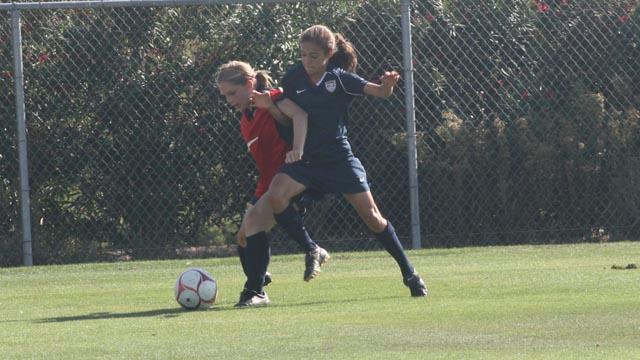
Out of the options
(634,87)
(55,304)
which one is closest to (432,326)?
(55,304)

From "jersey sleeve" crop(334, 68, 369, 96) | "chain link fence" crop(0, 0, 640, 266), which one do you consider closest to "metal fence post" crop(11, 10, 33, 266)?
"chain link fence" crop(0, 0, 640, 266)

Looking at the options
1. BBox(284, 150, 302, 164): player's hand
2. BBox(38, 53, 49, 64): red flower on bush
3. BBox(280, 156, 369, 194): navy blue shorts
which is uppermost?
BBox(38, 53, 49, 64): red flower on bush

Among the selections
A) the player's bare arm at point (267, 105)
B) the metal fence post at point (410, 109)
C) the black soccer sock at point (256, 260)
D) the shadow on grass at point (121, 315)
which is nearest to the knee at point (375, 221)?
the black soccer sock at point (256, 260)

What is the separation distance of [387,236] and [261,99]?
1.12 m

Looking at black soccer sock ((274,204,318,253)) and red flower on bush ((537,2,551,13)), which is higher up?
red flower on bush ((537,2,551,13))

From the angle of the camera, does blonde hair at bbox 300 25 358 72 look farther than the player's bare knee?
No

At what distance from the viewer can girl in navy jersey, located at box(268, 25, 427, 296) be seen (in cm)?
810

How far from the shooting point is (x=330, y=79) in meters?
8.25

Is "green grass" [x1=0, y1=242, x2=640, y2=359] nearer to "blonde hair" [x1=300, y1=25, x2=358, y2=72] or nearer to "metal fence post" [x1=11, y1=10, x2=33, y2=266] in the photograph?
"metal fence post" [x1=11, y1=10, x2=33, y2=266]

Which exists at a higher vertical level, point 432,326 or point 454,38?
point 454,38

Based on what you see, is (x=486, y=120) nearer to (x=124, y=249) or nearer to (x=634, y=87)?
(x=634, y=87)

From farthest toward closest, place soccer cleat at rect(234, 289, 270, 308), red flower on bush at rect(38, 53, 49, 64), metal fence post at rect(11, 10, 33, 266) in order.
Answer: red flower on bush at rect(38, 53, 49, 64), metal fence post at rect(11, 10, 33, 266), soccer cleat at rect(234, 289, 270, 308)

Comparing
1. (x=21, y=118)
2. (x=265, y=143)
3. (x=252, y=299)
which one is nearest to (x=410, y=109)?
(x=21, y=118)

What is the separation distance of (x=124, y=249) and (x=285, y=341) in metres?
5.73
